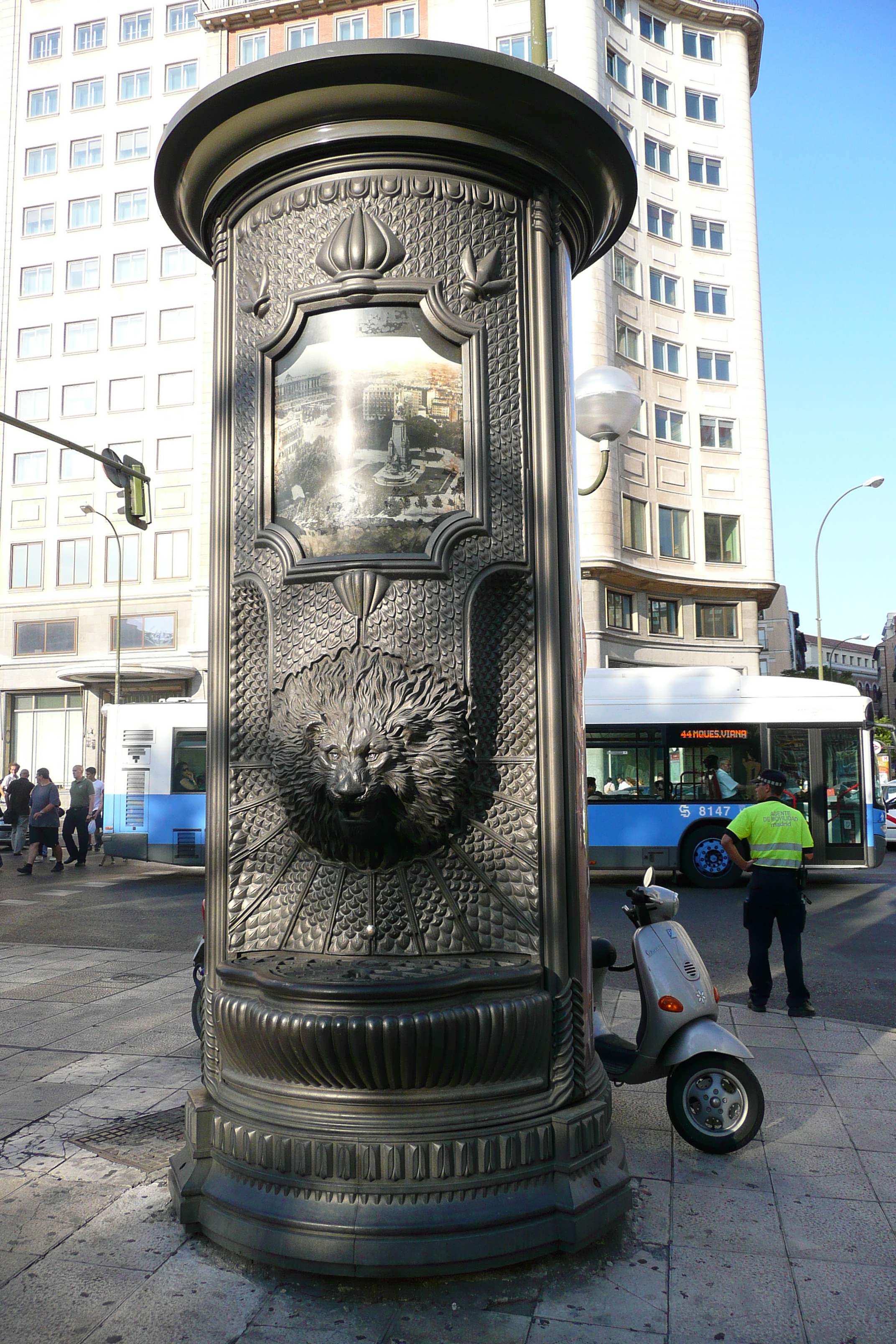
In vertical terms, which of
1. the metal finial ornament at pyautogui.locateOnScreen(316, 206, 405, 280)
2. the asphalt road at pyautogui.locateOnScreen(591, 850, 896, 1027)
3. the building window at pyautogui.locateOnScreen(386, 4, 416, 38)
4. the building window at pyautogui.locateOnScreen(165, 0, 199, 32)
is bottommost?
the asphalt road at pyautogui.locateOnScreen(591, 850, 896, 1027)

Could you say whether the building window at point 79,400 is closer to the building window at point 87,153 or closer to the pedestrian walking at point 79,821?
the building window at point 87,153

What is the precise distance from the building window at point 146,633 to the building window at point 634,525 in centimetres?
1667

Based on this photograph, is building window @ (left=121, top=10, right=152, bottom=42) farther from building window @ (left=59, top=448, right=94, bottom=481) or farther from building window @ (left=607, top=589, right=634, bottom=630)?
building window @ (left=607, top=589, right=634, bottom=630)

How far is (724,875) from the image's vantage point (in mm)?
15891

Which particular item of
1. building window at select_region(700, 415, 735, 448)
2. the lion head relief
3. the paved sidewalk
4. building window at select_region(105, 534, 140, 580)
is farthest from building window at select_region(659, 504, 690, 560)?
the lion head relief

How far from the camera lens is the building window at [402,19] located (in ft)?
121

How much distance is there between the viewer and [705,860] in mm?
15719

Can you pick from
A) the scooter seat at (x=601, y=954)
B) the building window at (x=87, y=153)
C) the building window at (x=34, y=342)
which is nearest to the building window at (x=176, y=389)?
the building window at (x=34, y=342)

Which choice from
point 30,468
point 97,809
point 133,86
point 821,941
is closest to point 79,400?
point 30,468

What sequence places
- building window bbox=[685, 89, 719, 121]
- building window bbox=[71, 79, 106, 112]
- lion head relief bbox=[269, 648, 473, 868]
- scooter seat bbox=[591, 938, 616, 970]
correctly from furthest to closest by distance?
building window bbox=[71, 79, 106, 112] < building window bbox=[685, 89, 719, 121] < scooter seat bbox=[591, 938, 616, 970] < lion head relief bbox=[269, 648, 473, 868]

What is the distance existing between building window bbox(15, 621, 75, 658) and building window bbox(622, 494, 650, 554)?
20.8m

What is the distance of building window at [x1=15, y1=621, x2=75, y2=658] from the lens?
126 feet

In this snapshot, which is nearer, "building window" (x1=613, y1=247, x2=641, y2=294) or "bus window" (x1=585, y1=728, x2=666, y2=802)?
"bus window" (x1=585, y1=728, x2=666, y2=802)

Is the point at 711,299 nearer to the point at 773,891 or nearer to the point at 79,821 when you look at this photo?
the point at 79,821
